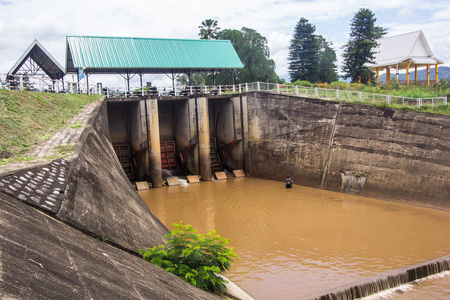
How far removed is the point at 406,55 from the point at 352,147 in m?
18.4

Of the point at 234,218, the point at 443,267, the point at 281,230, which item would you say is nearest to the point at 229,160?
the point at 234,218

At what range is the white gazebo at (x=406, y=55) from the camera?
3588 cm

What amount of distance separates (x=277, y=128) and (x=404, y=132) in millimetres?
8404

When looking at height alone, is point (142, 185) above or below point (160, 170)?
below

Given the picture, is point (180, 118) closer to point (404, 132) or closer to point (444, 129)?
point (404, 132)

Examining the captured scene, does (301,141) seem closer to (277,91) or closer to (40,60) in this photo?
(277,91)

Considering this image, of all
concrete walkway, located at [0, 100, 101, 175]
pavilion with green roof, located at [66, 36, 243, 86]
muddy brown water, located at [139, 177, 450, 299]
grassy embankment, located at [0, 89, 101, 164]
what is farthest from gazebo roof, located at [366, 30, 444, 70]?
concrete walkway, located at [0, 100, 101, 175]

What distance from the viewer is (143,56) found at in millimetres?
32438

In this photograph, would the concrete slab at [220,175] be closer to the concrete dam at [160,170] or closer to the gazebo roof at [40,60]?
the concrete dam at [160,170]

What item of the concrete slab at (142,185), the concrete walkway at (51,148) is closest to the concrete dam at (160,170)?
the concrete walkway at (51,148)

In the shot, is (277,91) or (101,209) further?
(277,91)

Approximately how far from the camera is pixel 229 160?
98.8ft

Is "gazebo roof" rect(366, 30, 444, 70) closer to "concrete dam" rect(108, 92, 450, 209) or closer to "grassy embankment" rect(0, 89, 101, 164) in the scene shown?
"concrete dam" rect(108, 92, 450, 209)

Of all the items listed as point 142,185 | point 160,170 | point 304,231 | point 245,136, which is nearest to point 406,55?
point 245,136
